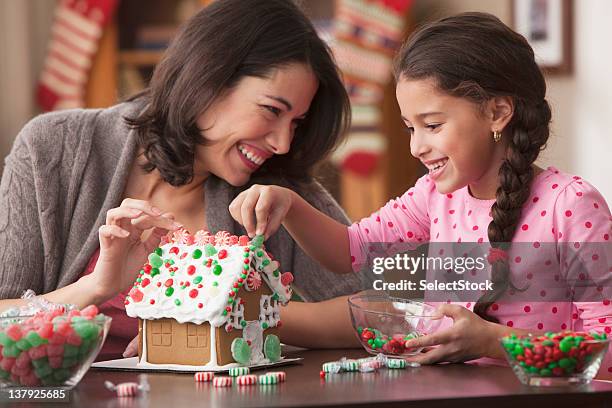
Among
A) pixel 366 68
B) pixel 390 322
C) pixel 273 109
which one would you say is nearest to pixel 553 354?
pixel 390 322

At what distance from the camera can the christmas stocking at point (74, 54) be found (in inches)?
161

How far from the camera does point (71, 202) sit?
1.94 m

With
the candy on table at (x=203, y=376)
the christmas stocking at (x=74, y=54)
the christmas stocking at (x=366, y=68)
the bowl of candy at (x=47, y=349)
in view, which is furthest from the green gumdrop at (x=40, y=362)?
the christmas stocking at (x=74, y=54)

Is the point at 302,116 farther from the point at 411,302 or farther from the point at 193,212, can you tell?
the point at 411,302

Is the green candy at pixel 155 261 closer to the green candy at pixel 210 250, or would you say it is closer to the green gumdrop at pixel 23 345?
the green candy at pixel 210 250

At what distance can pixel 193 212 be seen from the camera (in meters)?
2.06

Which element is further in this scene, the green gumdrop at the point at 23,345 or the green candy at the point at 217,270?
the green candy at the point at 217,270

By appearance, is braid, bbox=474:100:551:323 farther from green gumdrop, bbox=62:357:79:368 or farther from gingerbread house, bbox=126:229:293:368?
green gumdrop, bbox=62:357:79:368

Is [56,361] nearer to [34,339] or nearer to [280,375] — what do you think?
[34,339]

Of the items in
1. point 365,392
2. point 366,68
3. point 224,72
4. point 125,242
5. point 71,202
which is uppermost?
point 366,68

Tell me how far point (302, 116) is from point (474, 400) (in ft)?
3.09

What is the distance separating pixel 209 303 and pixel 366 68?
9.22 feet

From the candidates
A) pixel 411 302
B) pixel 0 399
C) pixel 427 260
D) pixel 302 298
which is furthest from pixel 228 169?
pixel 0 399

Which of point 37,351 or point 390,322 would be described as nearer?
point 37,351
